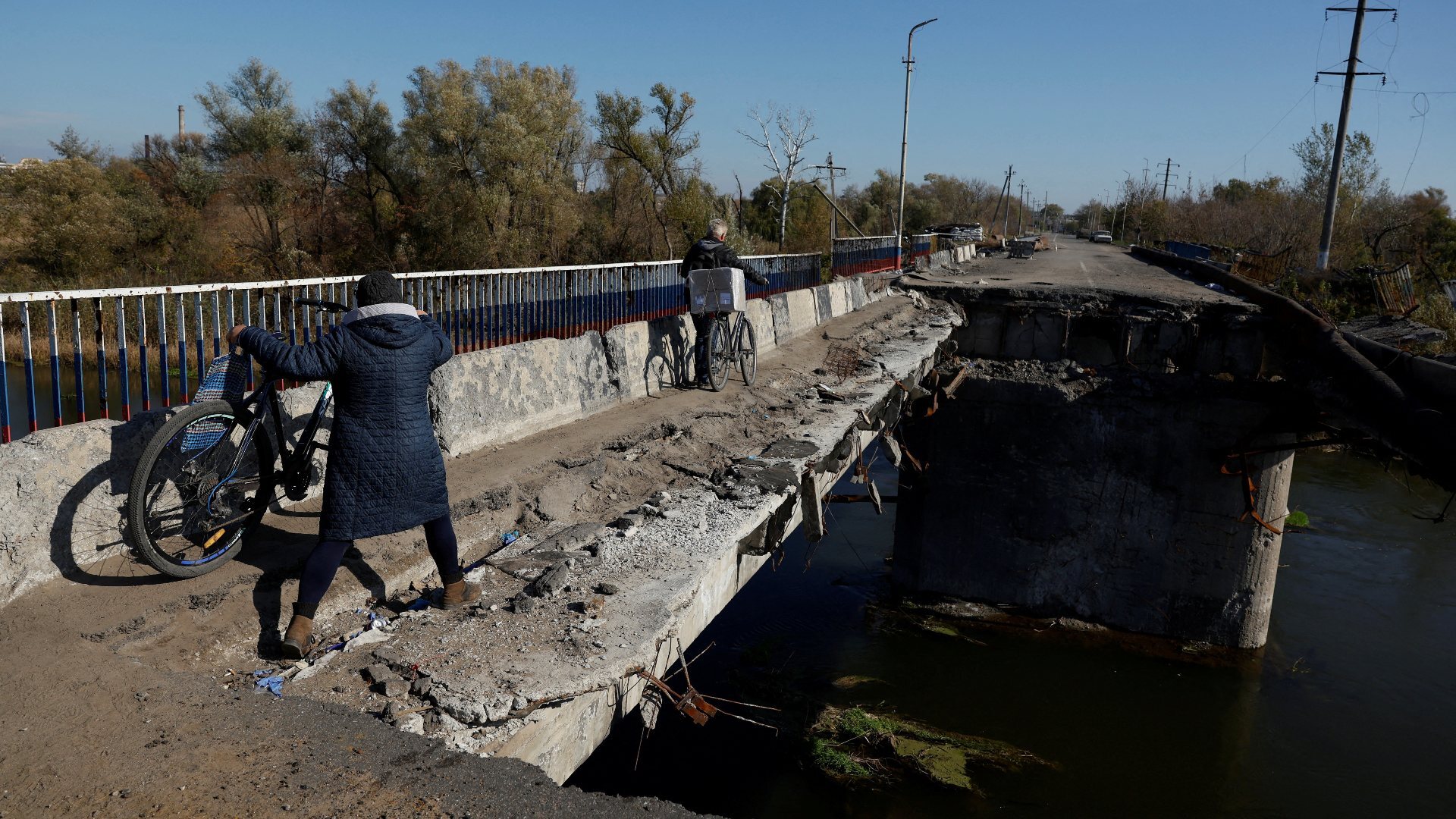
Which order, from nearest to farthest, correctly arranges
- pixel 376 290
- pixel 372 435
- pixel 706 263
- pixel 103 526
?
pixel 372 435 < pixel 376 290 < pixel 103 526 < pixel 706 263

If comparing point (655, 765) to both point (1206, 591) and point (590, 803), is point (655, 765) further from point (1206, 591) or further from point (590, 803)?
point (1206, 591)

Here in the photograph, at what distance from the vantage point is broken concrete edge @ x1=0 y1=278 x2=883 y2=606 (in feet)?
12.1

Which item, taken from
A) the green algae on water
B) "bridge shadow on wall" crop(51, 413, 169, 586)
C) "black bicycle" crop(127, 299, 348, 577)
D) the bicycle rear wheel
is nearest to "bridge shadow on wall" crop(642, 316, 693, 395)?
the bicycle rear wheel

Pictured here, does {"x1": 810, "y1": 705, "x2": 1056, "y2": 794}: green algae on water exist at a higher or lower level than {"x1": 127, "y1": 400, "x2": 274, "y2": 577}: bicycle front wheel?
lower

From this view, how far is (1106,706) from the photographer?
12.0 metres

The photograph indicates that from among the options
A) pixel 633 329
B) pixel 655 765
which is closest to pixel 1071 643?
pixel 655 765

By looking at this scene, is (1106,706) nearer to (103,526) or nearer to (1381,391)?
(1381,391)

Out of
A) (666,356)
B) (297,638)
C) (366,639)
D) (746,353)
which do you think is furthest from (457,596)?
(746,353)

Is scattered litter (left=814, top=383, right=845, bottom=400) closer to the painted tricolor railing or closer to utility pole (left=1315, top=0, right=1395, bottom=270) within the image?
the painted tricolor railing

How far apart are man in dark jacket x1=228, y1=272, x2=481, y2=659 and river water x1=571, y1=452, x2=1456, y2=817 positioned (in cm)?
551

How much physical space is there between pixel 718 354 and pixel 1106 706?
735 centimetres

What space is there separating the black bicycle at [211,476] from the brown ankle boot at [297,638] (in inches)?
28.4

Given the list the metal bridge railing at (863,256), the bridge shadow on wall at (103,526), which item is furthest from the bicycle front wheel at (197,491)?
the metal bridge railing at (863,256)

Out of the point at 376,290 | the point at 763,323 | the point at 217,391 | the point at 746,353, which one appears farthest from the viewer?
the point at 763,323
